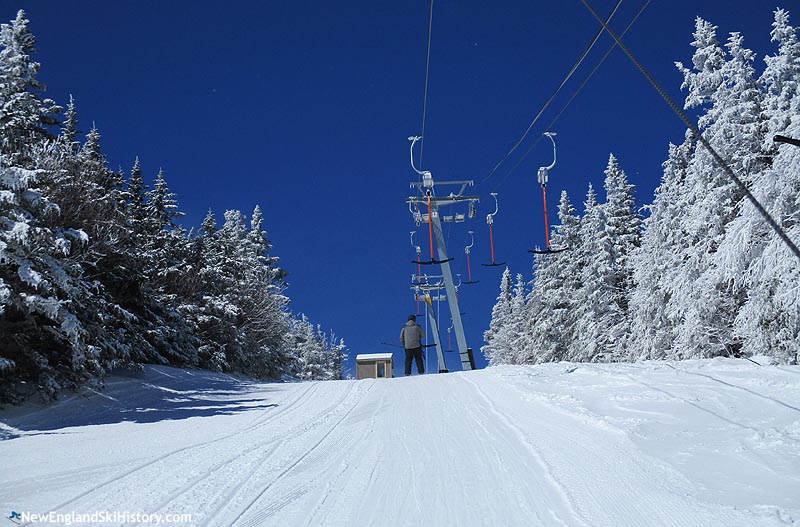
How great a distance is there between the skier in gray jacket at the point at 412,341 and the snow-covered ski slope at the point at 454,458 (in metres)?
8.57

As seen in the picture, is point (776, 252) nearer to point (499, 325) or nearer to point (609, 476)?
point (609, 476)

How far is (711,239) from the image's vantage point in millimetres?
19703

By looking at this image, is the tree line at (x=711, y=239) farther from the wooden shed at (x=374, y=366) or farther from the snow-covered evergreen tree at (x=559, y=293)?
the wooden shed at (x=374, y=366)

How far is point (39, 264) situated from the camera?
405 inches

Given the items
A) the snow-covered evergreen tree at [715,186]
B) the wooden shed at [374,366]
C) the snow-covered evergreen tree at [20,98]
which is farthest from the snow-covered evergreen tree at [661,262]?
the snow-covered evergreen tree at [20,98]

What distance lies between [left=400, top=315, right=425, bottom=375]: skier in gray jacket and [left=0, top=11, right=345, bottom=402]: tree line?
320 inches

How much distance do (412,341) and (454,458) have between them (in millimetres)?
13308

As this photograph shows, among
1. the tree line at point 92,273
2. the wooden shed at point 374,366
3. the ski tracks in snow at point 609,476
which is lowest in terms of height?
the ski tracks in snow at point 609,476

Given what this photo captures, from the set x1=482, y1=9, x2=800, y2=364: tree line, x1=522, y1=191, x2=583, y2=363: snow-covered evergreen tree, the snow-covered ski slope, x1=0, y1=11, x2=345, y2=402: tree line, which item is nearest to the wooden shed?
x1=0, y1=11, x2=345, y2=402: tree line

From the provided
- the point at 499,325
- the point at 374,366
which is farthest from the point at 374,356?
the point at 499,325

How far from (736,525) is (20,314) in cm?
1216

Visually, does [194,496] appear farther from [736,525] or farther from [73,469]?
[736,525]

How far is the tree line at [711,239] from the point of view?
15.8 m

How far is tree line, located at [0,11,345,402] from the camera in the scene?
10000mm
